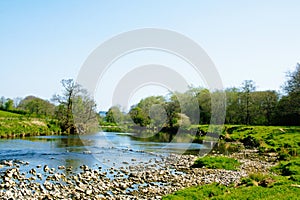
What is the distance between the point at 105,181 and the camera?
17.5 meters

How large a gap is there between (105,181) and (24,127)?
38.8 metres

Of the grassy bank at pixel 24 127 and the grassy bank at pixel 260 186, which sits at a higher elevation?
the grassy bank at pixel 24 127

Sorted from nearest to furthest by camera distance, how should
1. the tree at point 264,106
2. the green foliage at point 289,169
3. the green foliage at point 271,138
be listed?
the green foliage at point 289,169 < the green foliage at point 271,138 < the tree at point 264,106

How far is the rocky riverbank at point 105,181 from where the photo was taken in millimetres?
14332

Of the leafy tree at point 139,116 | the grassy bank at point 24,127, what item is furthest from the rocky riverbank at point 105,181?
the leafy tree at point 139,116

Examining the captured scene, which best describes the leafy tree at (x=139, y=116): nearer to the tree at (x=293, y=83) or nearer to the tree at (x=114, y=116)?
the tree at (x=114, y=116)

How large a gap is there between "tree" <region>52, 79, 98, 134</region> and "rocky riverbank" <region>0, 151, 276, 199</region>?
40.1 metres

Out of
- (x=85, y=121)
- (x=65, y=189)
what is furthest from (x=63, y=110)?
(x=65, y=189)

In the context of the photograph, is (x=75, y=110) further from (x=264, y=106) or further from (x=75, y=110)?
(x=264, y=106)

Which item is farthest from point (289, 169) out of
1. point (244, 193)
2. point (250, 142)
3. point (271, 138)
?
point (250, 142)

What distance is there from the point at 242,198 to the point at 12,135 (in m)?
41.6

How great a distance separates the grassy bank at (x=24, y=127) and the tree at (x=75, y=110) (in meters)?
2.33

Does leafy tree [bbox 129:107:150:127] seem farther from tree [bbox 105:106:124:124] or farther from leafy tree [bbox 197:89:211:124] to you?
leafy tree [bbox 197:89:211:124]

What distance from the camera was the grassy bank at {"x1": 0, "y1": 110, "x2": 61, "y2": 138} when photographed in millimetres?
46303
